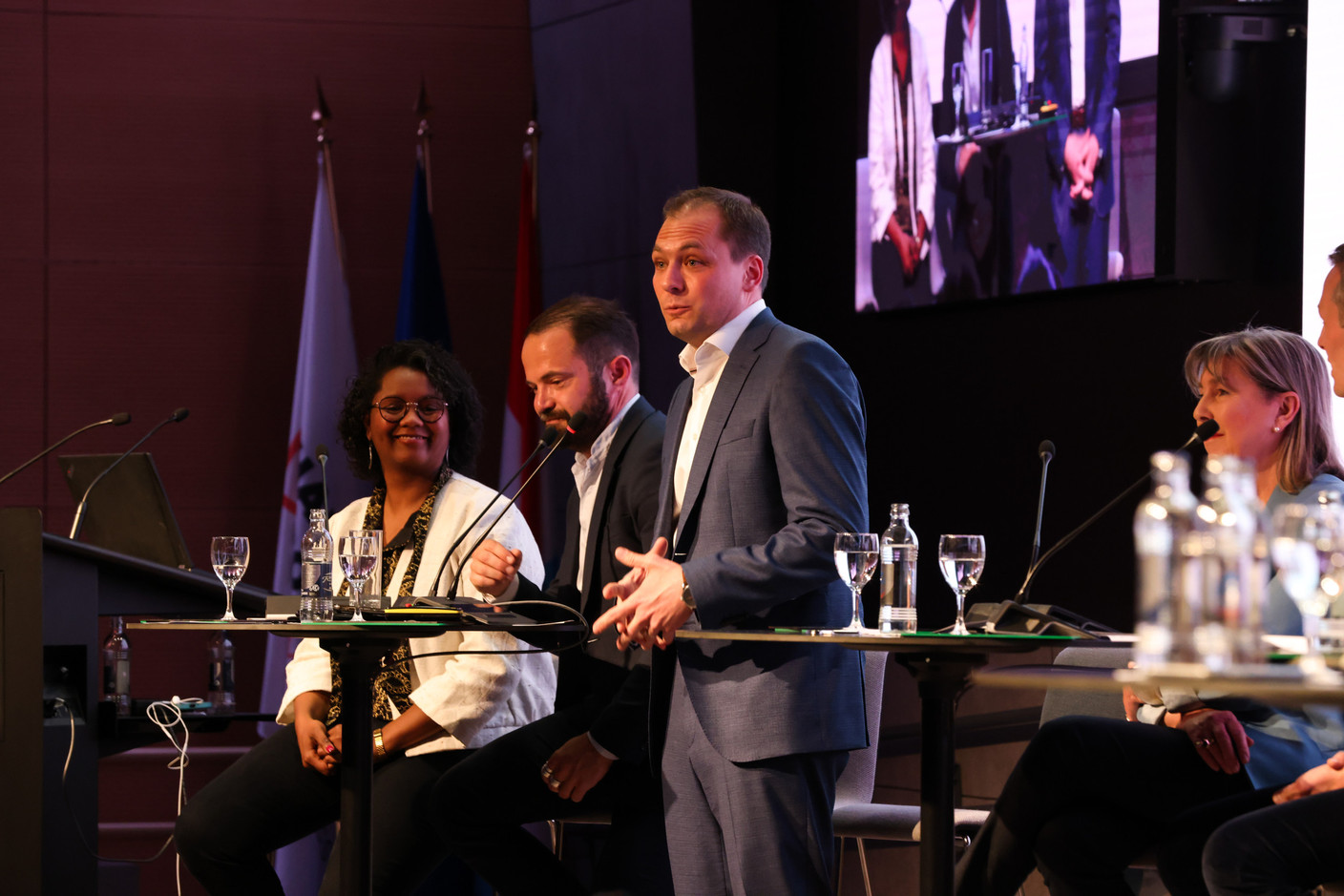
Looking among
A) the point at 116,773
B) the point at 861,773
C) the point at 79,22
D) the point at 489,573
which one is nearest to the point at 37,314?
the point at 79,22

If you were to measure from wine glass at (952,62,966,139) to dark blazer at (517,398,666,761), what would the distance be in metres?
1.60

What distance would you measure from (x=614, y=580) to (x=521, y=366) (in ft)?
6.86

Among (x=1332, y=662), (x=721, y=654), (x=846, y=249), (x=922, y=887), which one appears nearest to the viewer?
(x=1332, y=662)

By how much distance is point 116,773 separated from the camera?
5152 mm

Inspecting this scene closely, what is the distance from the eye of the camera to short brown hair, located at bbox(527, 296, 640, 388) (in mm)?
3369

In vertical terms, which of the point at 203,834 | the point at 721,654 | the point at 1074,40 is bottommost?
the point at 203,834

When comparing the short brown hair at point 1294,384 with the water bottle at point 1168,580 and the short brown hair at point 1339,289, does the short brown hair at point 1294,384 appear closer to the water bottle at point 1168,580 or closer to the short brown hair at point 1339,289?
the short brown hair at point 1339,289

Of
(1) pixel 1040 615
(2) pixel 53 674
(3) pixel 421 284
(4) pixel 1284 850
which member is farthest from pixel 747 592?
(3) pixel 421 284

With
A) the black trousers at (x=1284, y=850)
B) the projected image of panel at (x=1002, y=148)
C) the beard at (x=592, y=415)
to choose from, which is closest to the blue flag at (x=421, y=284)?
the projected image of panel at (x=1002, y=148)

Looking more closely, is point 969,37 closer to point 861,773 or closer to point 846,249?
point 846,249

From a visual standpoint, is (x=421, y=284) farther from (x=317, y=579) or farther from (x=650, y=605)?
(x=650, y=605)

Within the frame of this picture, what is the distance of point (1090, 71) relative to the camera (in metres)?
3.86

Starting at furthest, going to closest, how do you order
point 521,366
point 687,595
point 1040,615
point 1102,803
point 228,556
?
point 521,366, point 228,556, point 1102,803, point 687,595, point 1040,615

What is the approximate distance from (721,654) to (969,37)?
248cm
